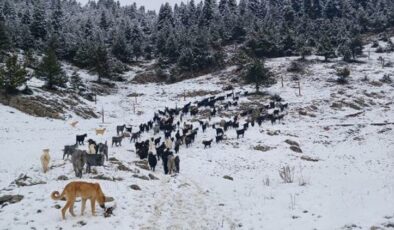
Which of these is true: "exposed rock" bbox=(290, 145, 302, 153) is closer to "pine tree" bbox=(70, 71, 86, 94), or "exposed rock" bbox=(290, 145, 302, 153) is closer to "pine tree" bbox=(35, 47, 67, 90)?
"pine tree" bbox=(35, 47, 67, 90)

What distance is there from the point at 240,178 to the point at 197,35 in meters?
69.9

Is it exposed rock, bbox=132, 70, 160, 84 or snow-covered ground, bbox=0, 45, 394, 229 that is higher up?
exposed rock, bbox=132, 70, 160, 84

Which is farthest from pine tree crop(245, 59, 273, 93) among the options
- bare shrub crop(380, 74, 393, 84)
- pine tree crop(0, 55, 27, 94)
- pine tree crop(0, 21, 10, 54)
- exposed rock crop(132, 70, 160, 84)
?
pine tree crop(0, 21, 10, 54)

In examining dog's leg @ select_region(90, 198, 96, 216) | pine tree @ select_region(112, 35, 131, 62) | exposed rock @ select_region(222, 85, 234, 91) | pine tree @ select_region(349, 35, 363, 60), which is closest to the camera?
dog's leg @ select_region(90, 198, 96, 216)

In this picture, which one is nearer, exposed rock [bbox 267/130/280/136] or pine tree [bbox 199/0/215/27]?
exposed rock [bbox 267/130/280/136]

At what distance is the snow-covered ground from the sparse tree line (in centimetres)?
3127

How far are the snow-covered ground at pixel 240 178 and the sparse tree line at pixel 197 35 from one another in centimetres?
3127

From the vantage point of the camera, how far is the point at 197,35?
89.0m

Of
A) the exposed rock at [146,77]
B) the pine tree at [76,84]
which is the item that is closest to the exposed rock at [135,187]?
the pine tree at [76,84]

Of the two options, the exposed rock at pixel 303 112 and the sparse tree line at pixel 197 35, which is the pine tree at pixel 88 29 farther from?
the exposed rock at pixel 303 112

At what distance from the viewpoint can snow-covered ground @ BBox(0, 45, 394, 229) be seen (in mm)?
13273

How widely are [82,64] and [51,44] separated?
7.19m

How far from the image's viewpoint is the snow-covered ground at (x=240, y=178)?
523 inches

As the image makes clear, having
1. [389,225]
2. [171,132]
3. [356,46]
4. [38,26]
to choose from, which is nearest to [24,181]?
[389,225]
